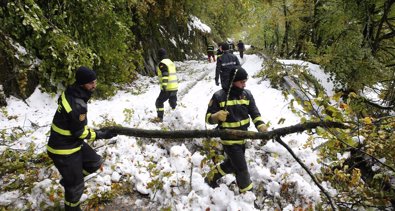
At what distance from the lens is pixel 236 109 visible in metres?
4.50

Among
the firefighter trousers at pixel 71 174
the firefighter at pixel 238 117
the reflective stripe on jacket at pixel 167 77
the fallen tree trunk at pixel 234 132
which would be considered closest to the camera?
the fallen tree trunk at pixel 234 132

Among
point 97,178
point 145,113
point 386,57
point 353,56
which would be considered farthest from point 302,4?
point 97,178

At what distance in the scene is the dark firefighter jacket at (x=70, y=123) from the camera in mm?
3732

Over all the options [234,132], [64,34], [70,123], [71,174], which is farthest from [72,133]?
[64,34]

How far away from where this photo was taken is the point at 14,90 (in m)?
8.12

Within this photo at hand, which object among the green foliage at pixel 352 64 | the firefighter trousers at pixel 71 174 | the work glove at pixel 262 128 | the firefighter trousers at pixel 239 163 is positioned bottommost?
the firefighter trousers at pixel 71 174

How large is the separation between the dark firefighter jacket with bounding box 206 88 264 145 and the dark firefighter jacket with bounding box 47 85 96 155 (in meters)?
1.78

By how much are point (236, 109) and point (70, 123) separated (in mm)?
2375

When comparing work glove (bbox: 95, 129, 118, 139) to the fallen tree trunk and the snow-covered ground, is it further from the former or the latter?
the snow-covered ground

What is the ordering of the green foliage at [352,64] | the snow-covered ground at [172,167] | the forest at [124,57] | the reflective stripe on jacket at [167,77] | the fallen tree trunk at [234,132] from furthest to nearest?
the green foliage at [352,64]
the reflective stripe on jacket at [167,77]
the forest at [124,57]
the snow-covered ground at [172,167]
the fallen tree trunk at [234,132]

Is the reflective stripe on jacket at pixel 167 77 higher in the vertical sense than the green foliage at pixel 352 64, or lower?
lower

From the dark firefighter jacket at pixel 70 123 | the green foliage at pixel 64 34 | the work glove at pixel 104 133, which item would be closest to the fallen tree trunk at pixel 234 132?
the work glove at pixel 104 133

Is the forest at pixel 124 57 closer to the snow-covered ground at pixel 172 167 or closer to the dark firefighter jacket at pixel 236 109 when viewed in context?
the snow-covered ground at pixel 172 167

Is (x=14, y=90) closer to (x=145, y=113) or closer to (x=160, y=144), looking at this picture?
(x=145, y=113)
